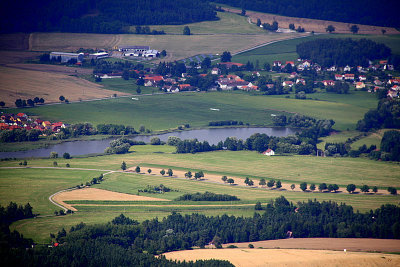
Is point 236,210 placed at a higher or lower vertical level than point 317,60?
lower

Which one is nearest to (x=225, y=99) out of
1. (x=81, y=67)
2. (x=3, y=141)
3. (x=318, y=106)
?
(x=318, y=106)

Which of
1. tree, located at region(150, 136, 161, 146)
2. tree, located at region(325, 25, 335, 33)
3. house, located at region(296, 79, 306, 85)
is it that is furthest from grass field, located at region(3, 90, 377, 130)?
tree, located at region(325, 25, 335, 33)

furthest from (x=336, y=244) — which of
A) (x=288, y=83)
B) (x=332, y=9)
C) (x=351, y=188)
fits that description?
(x=332, y=9)

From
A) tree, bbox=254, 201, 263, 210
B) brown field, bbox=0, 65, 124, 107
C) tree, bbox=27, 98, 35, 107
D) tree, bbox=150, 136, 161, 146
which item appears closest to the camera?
tree, bbox=254, 201, 263, 210

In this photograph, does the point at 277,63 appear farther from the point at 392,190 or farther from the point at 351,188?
the point at 392,190

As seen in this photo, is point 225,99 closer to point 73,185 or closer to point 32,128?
point 32,128

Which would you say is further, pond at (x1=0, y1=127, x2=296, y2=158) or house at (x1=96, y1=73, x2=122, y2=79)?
house at (x1=96, y1=73, x2=122, y2=79)

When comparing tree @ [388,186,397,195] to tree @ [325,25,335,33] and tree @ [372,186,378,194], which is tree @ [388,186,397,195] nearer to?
tree @ [372,186,378,194]
